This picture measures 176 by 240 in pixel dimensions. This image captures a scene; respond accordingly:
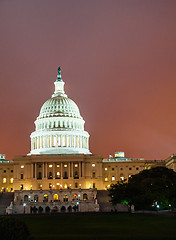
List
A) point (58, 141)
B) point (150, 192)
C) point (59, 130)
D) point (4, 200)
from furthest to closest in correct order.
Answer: point (59, 130) → point (58, 141) → point (4, 200) → point (150, 192)

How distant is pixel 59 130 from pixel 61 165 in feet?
54.9

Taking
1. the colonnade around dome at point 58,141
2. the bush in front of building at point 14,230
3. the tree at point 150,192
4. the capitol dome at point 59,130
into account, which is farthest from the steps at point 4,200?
the bush in front of building at point 14,230

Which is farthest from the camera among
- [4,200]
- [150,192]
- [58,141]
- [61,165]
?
[58,141]

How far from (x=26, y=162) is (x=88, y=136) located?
28841 millimetres

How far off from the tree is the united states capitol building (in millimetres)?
19777

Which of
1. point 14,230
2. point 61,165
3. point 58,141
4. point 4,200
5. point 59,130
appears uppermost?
point 59,130

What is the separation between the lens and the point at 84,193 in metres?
133

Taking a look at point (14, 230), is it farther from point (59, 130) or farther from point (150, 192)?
point (59, 130)

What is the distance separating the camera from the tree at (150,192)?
92.7m

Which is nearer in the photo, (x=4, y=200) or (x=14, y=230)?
(x=14, y=230)

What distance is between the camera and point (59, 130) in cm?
16625

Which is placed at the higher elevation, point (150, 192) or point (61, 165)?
point (61, 165)

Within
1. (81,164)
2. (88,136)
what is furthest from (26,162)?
(88,136)

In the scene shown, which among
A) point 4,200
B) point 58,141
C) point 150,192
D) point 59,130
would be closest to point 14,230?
point 150,192
